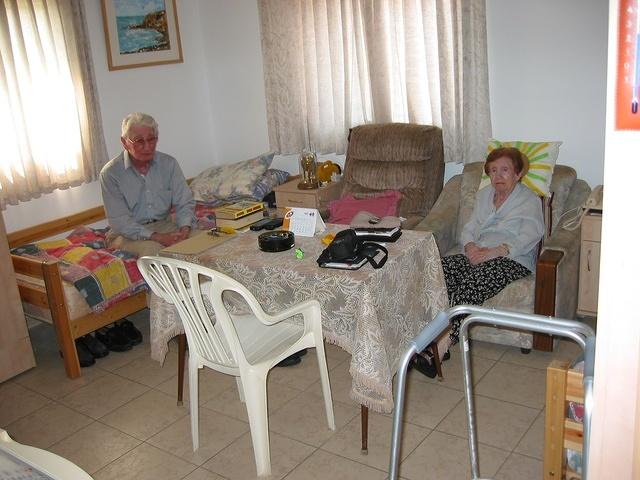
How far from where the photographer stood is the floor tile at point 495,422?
9.03 feet

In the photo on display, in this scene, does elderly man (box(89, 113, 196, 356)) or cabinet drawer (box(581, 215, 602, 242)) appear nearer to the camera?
cabinet drawer (box(581, 215, 602, 242))

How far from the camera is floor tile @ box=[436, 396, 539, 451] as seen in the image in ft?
9.03

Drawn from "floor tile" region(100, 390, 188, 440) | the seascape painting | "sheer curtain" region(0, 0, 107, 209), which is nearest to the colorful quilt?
"sheer curtain" region(0, 0, 107, 209)

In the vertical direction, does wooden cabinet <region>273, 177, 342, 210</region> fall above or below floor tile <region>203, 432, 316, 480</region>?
above

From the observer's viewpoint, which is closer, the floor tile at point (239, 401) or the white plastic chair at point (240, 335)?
the white plastic chair at point (240, 335)

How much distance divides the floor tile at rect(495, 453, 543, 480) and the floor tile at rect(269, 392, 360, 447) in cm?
68

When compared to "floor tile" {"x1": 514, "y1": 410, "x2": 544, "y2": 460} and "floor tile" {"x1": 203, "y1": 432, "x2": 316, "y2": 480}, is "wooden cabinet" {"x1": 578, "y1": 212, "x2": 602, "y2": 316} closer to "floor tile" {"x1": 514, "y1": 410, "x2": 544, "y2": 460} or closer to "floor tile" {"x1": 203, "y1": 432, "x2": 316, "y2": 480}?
"floor tile" {"x1": 514, "y1": 410, "x2": 544, "y2": 460}

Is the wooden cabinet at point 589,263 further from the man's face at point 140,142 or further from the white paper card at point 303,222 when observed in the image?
the man's face at point 140,142

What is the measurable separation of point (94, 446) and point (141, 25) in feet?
9.80

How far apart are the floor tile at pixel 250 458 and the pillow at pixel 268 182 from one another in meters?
2.13

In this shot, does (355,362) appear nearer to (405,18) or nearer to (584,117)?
(584,117)

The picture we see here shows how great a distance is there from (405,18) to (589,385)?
3202 millimetres

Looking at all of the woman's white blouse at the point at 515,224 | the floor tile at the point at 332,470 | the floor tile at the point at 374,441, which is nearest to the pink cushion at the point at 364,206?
the woman's white blouse at the point at 515,224

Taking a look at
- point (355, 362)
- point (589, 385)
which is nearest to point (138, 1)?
point (355, 362)
